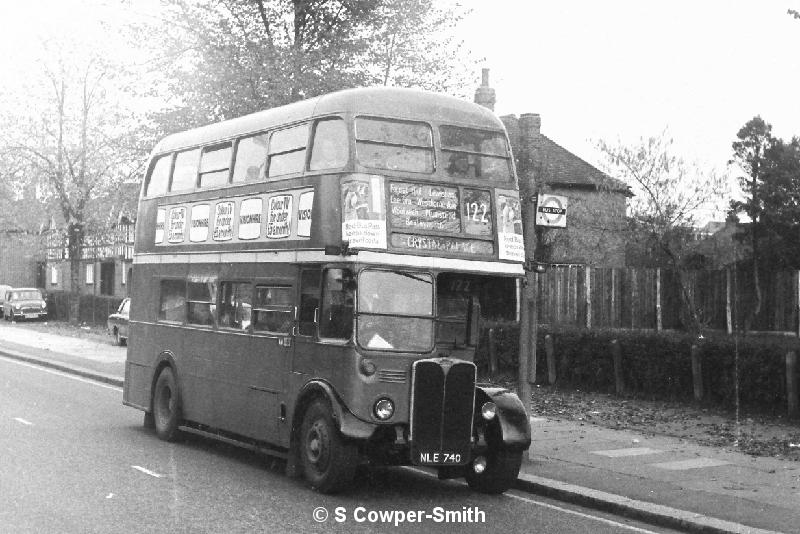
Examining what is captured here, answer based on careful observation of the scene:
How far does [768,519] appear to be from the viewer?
930cm

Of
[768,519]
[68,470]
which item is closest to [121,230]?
[68,470]

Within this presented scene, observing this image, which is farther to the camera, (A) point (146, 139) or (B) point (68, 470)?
(A) point (146, 139)

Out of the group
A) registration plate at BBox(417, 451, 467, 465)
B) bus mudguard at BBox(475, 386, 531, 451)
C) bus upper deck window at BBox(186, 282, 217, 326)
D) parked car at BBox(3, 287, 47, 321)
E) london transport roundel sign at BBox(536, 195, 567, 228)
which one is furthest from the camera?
parked car at BBox(3, 287, 47, 321)

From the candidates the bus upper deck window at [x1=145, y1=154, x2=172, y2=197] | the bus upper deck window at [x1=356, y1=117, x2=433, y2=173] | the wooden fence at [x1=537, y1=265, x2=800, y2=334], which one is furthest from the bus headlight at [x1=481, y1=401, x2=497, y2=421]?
the wooden fence at [x1=537, y1=265, x2=800, y2=334]

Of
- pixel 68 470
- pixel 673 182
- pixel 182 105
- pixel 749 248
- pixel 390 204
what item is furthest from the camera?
pixel 749 248

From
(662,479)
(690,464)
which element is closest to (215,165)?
(662,479)

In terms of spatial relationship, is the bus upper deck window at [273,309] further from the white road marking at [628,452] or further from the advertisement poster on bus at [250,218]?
the white road marking at [628,452]

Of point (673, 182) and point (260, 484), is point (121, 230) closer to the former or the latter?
point (673, 182)

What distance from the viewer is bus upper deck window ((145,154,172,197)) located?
1477 cm

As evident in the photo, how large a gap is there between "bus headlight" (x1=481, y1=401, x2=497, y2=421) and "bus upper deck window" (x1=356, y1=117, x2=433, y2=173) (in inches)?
93.5

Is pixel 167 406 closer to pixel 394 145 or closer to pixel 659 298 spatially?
pixel 394 145

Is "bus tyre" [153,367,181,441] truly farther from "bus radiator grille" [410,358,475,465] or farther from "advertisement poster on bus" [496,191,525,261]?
"advertisement poster on bus" [496,191,525,261]

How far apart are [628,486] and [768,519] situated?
69.0 inches

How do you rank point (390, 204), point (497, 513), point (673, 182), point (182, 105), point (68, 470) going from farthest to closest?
1. point (673, 182)
2. point (182, 105)
3. point (68, 470)
4. point (390, 204)
5. point (497, 513)
